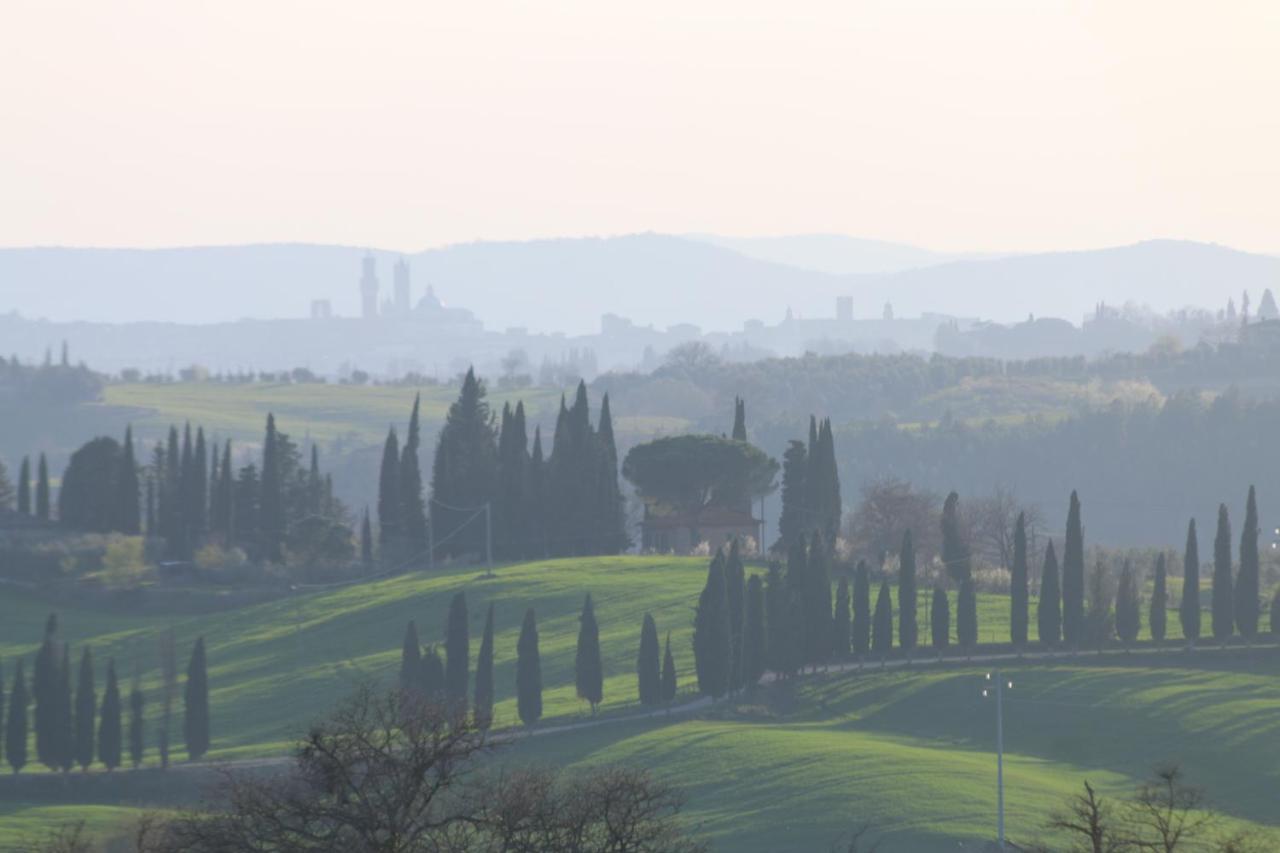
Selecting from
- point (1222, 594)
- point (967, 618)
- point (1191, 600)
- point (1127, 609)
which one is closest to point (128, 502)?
point (967, 618)

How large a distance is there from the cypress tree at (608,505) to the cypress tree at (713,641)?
1158 inches

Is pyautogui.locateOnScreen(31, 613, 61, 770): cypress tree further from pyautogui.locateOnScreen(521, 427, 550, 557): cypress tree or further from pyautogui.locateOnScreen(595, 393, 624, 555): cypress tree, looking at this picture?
pyautogui.locateOnScreen(595, 393, 624, 555): cypress tree

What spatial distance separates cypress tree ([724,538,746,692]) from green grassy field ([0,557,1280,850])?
1584mm

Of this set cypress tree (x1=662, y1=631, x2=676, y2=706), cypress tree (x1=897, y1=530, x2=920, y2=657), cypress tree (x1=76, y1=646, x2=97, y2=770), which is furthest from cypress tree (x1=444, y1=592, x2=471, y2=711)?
cypress tree (x1=897, y1=530, x2=920, y2=657)

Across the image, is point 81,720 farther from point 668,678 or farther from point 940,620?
point 940,620

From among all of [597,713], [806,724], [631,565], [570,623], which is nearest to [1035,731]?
[806,724]

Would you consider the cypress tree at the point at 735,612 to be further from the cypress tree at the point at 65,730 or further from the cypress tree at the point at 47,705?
the cypress tree at the point at 47,705

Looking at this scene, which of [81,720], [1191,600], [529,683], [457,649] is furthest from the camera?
[1191,600]

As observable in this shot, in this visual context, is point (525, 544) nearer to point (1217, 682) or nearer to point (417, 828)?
point (1217, 682)

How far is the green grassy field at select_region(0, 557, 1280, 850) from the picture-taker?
6625cm

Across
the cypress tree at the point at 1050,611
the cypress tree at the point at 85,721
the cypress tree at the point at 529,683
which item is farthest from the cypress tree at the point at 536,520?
the cypress tree at the point at 85,721

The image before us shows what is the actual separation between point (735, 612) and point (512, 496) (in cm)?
2992

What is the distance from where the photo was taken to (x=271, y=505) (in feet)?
388

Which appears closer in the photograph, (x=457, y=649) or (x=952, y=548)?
(x=457, y=649)
